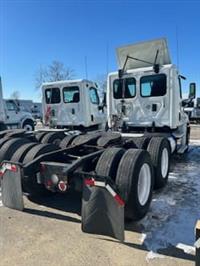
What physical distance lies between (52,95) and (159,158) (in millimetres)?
5822

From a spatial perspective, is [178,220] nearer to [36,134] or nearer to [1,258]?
[1,258]

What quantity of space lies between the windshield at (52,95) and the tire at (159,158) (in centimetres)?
511

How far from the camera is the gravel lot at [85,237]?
9.52 feet

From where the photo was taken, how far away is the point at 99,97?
1034 centimetres

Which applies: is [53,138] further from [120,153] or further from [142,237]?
[142,237]

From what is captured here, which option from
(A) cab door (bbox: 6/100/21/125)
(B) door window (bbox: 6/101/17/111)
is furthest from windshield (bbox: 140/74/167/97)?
(B) door window (bbox: 6/101/17/111)

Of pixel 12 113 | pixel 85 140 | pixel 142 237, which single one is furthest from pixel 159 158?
pixel 12 113

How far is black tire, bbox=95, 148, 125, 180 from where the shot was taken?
3.60m

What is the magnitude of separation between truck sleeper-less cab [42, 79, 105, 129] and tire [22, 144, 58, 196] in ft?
15.8

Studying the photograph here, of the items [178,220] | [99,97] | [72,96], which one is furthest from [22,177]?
[99,97]

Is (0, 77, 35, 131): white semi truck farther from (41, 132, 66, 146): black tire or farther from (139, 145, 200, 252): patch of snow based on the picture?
(139, 145, 200, 252): patch of snow

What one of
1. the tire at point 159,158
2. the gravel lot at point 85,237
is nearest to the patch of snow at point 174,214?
the gravel lot at point 85,237

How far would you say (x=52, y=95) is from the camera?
9.86 metres

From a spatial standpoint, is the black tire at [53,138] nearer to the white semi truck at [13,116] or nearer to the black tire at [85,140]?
the black tire at [85,140]
